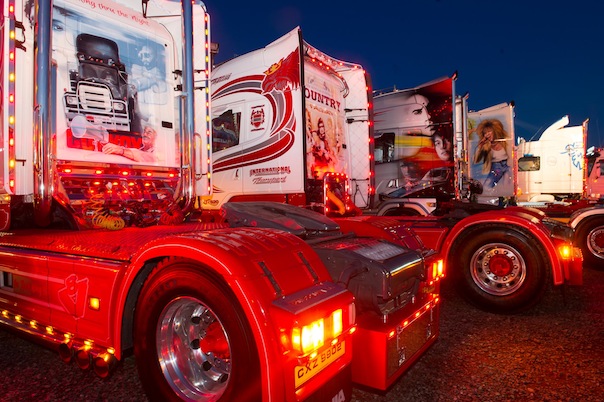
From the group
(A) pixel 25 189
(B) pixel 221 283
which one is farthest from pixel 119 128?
(B) pixel 221 283

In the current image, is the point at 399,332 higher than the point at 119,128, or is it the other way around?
the point at 119,128

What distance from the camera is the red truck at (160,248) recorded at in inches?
86.4

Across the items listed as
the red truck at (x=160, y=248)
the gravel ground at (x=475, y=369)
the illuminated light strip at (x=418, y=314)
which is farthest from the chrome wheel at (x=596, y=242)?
the illuminated light strip at (x=418, y=314)

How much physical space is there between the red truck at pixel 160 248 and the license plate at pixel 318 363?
0.03 feet

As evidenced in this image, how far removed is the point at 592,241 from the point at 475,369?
5952 mm

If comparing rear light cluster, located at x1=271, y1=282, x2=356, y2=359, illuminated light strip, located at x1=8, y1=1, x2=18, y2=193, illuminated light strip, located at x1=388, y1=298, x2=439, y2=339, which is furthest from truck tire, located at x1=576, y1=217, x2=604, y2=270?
illuminated light strip, located at x1=8, y1=1, x2=18, y2=193

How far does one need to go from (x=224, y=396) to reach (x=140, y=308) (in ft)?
2.58

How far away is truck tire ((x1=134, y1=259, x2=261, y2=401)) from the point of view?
240 cm

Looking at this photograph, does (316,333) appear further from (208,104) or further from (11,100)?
(208,104)

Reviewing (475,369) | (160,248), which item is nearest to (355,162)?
(475,369)

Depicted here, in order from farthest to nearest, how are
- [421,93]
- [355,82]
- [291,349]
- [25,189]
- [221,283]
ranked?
[421,93] → [355,82] → [25,189] → [221,283] → [291,349]

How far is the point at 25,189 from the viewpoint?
148 inches

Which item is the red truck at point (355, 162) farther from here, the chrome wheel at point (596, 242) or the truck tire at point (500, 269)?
the chrome wheel at point (596, 242)

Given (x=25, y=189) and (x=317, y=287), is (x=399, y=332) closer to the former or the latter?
(x=317, y=287)
